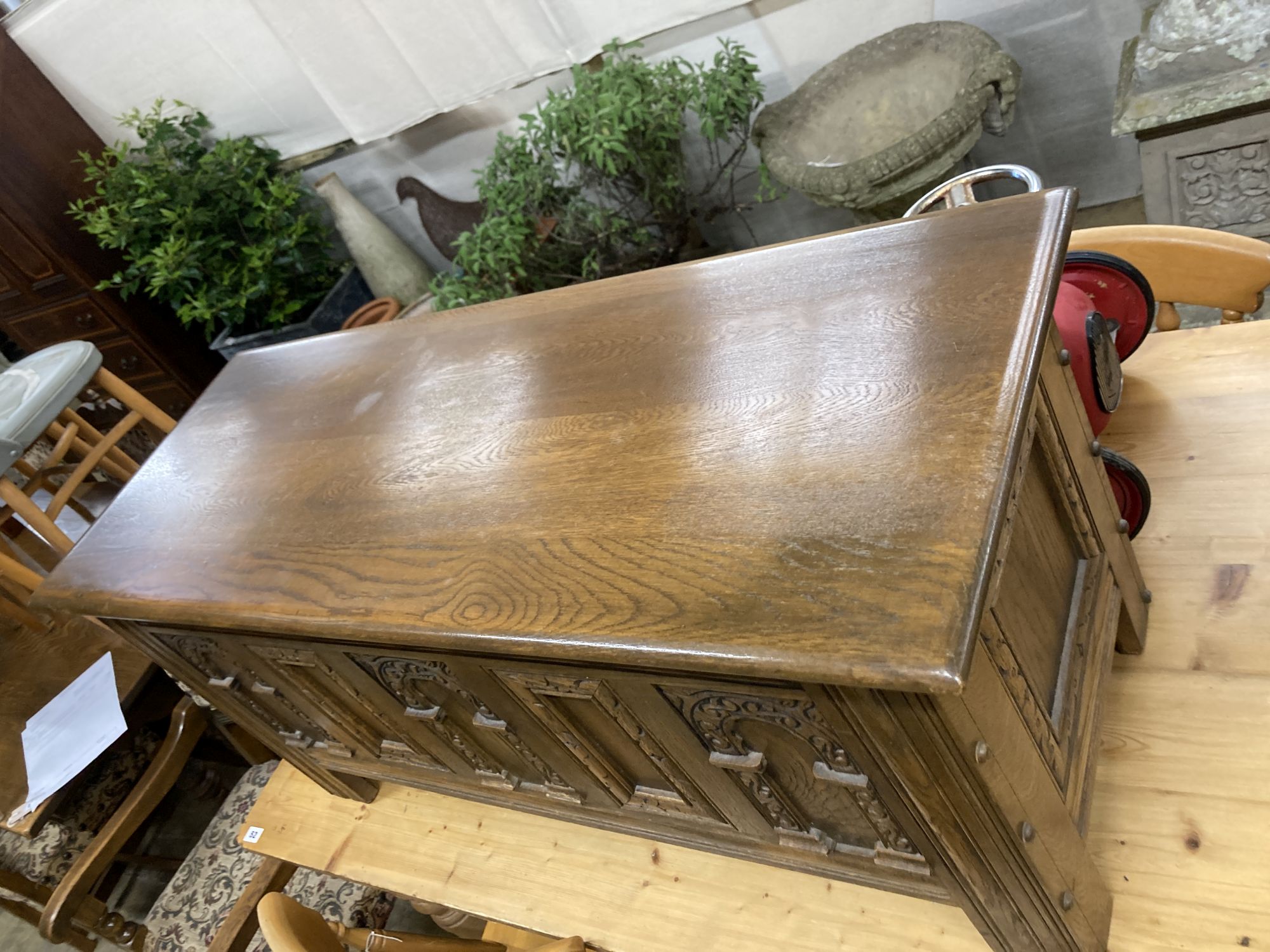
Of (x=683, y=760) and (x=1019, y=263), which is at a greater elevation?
(x=1019, y=263)

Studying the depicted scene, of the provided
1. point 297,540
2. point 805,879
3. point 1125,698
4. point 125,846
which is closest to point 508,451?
point 297,540

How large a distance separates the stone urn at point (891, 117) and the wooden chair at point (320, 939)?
183cm

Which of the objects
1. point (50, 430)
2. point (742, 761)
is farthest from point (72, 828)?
point (742, 761)

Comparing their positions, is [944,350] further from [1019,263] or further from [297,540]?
[297,540]

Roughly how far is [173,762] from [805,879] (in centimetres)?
175

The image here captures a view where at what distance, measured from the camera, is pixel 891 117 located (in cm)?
237

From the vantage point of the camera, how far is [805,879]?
1.21 m

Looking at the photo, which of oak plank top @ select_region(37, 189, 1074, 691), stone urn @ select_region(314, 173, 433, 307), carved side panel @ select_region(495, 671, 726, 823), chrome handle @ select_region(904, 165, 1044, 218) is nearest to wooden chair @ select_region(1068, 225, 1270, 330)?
chrome handle @ select_region(904, 165, 1044, 218)

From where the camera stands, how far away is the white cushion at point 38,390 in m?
2.29

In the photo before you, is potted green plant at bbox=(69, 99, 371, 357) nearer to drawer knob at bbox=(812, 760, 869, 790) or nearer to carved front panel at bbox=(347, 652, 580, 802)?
carved front panel at bbox=(347, 652, 580, 802)

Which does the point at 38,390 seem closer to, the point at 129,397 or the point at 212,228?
the point at 129,397

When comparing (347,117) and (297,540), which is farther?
(347,117)

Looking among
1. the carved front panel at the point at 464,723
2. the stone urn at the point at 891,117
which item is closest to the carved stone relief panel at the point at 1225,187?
the stone urn at the point at 891,117

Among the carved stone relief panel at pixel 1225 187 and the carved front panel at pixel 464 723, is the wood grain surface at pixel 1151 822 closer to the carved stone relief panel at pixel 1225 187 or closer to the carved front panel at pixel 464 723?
the carved front panel at pixel 464 723
